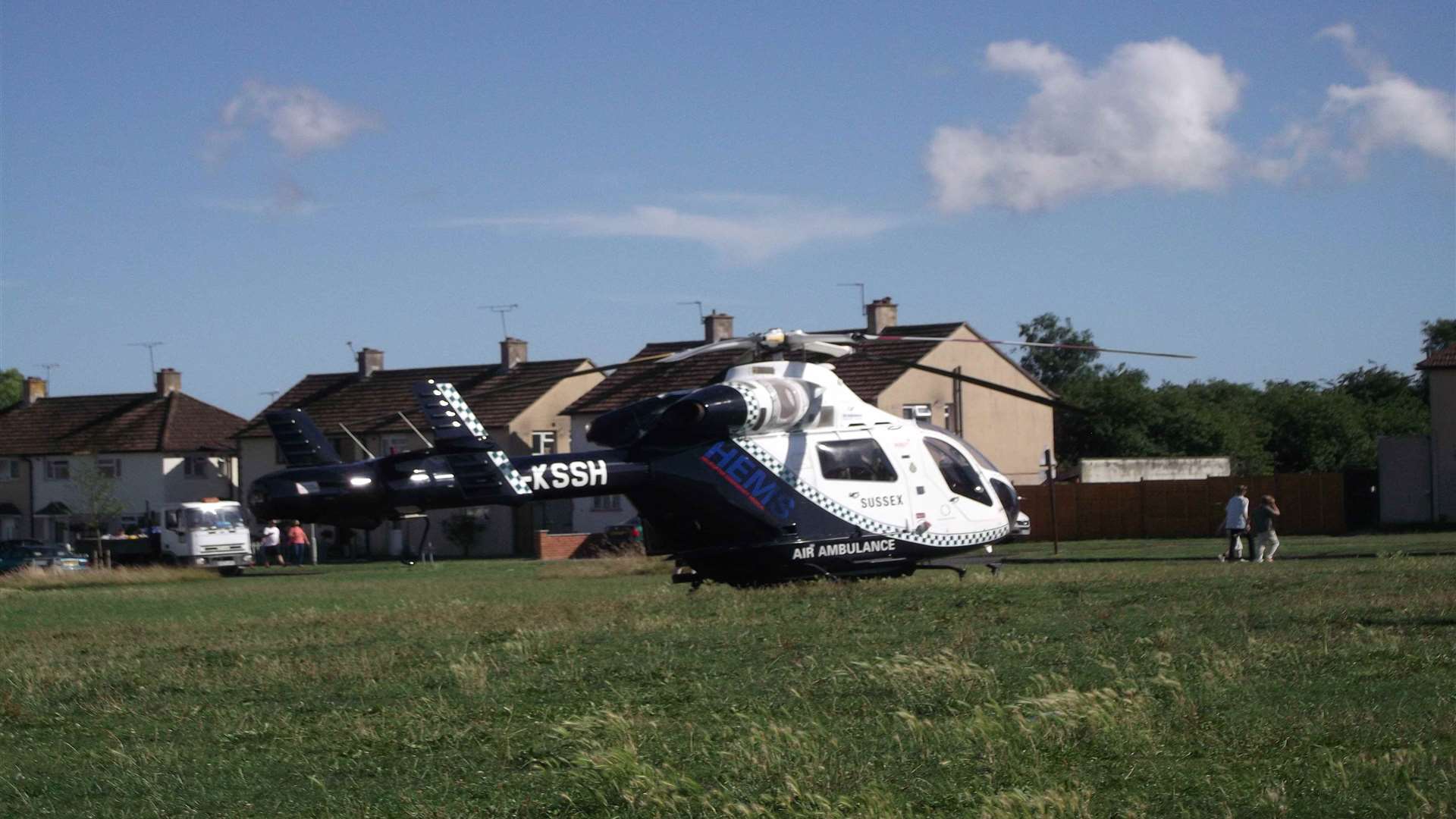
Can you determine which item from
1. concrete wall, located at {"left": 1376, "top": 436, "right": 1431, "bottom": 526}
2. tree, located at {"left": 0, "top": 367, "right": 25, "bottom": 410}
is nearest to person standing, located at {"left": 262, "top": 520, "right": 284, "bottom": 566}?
concrete wall, located at {"left": 1376, "top": 436, "right": 1431, "bottom": 526}

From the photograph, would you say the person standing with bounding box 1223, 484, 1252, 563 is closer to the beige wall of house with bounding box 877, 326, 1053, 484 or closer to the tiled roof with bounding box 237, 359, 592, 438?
the beige wall of house with bounding box 877, 326, 1053, 484

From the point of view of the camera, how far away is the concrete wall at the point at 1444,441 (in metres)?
48.5

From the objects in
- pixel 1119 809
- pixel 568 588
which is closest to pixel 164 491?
pixel 568 588

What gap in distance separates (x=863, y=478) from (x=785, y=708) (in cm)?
1025

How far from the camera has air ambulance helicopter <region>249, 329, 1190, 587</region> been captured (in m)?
19.3

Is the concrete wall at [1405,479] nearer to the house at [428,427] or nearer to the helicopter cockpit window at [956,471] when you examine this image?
the house at [428,427]

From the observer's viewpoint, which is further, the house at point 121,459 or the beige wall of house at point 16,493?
the beige wall of house at point 16,493

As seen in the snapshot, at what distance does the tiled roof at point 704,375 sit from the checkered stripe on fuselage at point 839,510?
29.9 metres

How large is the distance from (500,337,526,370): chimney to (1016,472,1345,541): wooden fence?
80.2 ft

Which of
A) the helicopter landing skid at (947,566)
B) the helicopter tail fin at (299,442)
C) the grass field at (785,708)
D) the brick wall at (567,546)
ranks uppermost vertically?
the helicopter tail fin at (299,442)

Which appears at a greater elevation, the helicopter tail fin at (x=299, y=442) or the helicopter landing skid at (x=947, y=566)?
the helicopter tail fin at (x=299, y=442)

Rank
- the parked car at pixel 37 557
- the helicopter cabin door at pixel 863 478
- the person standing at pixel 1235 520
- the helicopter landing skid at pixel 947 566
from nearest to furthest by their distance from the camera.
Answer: the helicopter cabin door at pixel 863 478 < the helicopter landing skid at pixel 947 566 < the person standing at pixel 1235 520 < the parked car at pixel 37 557

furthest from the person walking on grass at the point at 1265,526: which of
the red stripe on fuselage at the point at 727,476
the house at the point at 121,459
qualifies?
the house at the point at 121,459

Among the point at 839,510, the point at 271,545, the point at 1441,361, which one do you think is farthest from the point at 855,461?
the point at 271,545
